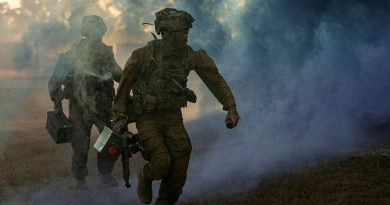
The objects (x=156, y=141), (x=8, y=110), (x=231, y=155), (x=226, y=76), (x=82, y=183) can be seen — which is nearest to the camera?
(x=156, y=141)

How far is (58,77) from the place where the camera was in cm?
882

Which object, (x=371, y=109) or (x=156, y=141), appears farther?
(x=371, y=109)

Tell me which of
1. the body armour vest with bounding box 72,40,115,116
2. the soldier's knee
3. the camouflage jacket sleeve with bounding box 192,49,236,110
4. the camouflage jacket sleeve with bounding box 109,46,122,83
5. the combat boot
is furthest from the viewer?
the body armour vest with bounding box 72,40,115,116

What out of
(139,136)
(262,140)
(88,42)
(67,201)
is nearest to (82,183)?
(67,201)

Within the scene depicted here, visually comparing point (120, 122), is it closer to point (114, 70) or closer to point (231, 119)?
point (231, 119)

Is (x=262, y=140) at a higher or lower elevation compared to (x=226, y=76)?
lower

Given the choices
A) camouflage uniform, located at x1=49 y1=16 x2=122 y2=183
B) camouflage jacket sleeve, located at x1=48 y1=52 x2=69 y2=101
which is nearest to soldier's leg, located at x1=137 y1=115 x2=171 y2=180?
camouflage uniform, located at x1=49 y1=16 x2=122 y2=183

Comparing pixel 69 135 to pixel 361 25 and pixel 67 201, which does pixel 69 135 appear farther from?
pixel 361 25

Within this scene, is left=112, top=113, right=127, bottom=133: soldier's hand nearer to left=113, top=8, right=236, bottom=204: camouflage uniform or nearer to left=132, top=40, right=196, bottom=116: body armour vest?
left=113, top=8, right=236, bottom=204: camouflage uniform

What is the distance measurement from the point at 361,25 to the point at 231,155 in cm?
482

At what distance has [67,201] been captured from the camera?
8.25m

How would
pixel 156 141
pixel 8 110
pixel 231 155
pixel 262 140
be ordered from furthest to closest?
pixel 8 110 → pixel 262 140 → pixel 231 155 → pixel 156 141

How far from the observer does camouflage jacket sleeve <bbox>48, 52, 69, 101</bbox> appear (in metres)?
8.77

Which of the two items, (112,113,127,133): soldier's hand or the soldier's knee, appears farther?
(112,113,127,133): soldier's hand
